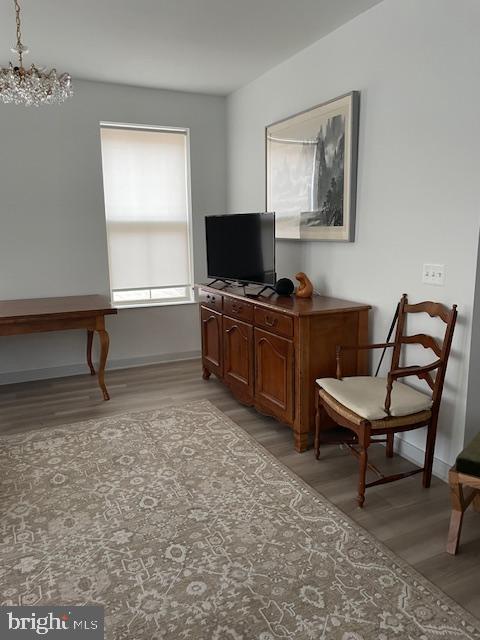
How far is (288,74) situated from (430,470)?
3107mm

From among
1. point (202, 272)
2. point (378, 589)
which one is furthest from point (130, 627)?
point (202, 272)

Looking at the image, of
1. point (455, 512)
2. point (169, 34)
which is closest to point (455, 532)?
point (455, 512)

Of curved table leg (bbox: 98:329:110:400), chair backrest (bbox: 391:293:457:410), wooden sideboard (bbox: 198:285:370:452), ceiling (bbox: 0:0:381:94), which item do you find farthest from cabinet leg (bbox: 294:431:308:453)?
ceiling (bbox: 0:0:381:94)

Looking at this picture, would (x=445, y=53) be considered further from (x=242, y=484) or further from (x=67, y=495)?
(x=67, y=495)

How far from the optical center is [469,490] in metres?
2.15

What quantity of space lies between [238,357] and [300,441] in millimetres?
929

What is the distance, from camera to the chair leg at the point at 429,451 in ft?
8.28

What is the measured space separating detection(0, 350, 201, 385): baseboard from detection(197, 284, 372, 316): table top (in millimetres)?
1628

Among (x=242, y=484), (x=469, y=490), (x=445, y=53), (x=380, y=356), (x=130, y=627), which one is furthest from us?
(x=380, y=356)

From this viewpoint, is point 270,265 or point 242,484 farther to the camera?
point 270,265

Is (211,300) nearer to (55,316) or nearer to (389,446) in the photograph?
(55,316)

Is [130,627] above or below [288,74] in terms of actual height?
below

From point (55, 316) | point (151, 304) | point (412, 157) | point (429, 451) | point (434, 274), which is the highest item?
point (412, 157)

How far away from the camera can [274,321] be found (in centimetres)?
312
